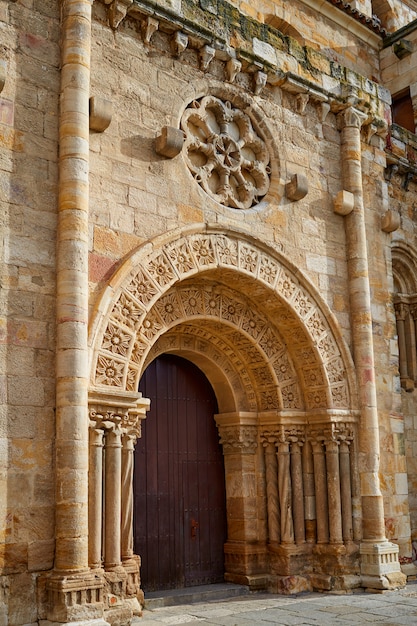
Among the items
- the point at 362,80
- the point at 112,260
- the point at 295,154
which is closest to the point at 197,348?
the point at 112,260

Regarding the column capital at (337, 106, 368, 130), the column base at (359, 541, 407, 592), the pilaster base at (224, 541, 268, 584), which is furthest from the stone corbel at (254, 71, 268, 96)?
the column base at (359, 541, 407, 592)

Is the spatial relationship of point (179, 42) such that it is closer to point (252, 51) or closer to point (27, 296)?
point (252, 51)

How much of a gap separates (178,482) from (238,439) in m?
0.87

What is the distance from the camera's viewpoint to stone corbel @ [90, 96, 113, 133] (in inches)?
279

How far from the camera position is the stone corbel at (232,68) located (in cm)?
857

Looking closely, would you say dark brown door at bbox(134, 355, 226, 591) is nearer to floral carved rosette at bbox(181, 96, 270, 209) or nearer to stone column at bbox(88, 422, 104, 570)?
stone column at bbox(88, 422, 104, 570)

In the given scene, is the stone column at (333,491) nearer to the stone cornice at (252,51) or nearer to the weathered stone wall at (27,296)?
the weathered stone wall at (27,296)

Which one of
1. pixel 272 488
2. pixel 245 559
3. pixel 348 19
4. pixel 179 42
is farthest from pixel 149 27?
pixel 348 19

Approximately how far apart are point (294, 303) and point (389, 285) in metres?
1.92

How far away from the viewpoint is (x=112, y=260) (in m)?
7.12

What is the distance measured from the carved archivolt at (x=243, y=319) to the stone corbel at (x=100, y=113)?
126cm

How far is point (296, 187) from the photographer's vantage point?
29.0 feet

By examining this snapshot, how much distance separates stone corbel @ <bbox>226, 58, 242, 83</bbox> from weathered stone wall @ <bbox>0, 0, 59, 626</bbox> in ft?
7.22

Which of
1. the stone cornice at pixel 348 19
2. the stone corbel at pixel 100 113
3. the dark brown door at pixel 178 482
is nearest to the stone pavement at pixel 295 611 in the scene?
the dark brown door at pixel 178 482
